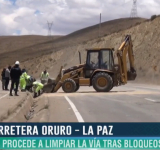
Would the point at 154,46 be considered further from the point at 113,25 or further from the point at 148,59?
the point at 113,25

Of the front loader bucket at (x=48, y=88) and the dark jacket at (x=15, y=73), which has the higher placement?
the dark jacket at (x=15, y=73)

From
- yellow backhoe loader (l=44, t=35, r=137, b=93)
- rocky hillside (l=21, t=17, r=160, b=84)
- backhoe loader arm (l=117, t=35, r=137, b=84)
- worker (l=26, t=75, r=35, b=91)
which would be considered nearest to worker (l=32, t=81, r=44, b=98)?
worker (l=26, t=75, r=35, b=91)

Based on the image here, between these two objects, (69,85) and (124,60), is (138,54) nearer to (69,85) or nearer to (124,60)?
(124,60)

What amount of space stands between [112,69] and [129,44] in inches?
120

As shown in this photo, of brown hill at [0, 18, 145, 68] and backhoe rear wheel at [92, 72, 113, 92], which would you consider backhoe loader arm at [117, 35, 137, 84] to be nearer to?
backhoe rear wheel at [92, 72, 113, 92]

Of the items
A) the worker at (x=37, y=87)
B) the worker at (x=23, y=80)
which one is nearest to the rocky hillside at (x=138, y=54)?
the worker at (x=37, y=87)

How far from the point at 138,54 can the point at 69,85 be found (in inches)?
1361

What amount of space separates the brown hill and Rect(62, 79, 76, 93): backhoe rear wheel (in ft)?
253

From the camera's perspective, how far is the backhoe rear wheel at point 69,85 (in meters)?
29.5

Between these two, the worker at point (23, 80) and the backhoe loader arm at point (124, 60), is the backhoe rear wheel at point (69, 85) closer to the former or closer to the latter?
the worker at point (23, 80)

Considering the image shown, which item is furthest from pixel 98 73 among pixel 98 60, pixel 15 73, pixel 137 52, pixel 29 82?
pixel 137 52

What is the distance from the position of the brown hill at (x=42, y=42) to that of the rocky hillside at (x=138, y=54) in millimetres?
17930

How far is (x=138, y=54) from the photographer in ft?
206

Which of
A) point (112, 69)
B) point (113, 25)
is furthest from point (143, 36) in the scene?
point (113, 25)
